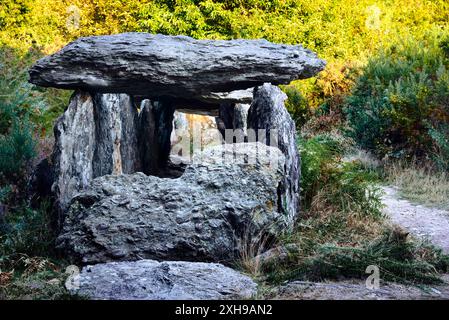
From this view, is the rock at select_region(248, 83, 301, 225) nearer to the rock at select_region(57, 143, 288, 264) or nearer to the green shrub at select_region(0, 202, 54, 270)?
the rock at select_region(57, 143, 288, 264)

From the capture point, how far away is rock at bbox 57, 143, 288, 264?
6371mm

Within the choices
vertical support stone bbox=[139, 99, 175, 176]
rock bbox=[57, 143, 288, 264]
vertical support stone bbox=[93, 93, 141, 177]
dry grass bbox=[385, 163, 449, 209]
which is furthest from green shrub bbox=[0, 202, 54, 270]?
dry grass bbox=[385, 163, 449, 209]

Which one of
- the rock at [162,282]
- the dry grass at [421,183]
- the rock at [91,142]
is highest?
the rock at [91,142]

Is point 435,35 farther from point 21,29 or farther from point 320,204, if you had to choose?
point 21,29

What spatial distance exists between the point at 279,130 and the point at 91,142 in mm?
2382

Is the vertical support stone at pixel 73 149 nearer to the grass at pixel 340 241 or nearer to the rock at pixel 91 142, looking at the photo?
the rock at pixel 91 142

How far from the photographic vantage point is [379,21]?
21719 mm

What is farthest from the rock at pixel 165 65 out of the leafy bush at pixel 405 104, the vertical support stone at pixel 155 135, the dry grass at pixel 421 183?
the leafy bush at pixel 405 104

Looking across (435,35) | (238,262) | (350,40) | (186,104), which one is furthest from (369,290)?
(350,40)

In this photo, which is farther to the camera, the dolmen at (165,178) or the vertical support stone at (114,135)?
the vertical support stone at (114,135)

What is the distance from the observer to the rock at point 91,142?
24.2ft

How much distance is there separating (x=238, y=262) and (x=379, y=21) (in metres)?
17.3

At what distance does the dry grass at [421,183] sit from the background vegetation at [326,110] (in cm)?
3

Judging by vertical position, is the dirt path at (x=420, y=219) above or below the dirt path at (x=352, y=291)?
above
